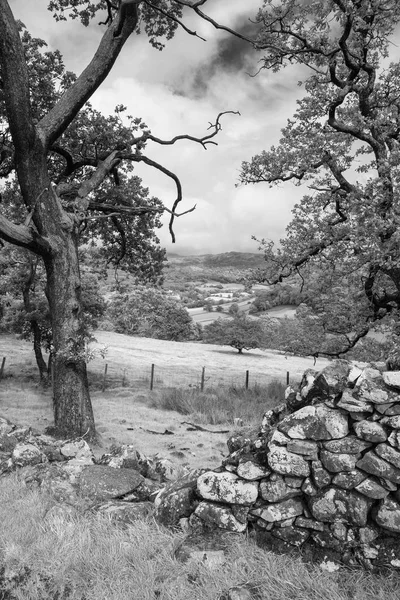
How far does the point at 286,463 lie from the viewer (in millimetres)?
4500

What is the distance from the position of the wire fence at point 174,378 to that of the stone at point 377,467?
1794cm

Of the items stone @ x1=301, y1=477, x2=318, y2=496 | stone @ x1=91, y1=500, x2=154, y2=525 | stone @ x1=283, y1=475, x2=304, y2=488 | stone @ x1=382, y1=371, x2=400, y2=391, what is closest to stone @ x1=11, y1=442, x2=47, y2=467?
stone @ x1=91, y1=500, x2=154, y2=525

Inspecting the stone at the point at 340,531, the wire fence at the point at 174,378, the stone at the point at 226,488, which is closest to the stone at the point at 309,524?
the stone at the point at 340,531

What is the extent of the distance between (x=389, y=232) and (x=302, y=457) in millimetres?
8742

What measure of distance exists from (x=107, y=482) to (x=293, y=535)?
3083 millimetres

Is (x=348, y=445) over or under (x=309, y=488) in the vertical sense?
over

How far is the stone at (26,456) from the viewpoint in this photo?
7.04m

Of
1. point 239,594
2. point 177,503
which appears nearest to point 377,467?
point 239,594

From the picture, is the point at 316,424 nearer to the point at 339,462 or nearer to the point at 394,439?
the point at 339,462

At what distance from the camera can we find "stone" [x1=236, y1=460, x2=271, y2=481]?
4677mm

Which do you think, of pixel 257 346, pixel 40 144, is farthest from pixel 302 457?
pixel 257 346

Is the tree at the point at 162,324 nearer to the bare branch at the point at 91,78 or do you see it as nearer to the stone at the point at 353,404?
the bare branch at the point at 91,78

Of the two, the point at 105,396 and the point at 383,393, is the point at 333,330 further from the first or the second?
the point at 383,393

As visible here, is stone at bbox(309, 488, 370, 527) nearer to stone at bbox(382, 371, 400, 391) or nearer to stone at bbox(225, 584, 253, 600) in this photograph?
stone at bbox(225, 584, 253, 600)
